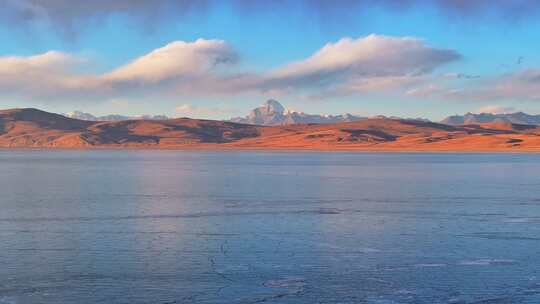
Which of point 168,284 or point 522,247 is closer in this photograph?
point 168,284

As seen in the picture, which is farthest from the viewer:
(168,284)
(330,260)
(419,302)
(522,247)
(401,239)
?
(401,239)

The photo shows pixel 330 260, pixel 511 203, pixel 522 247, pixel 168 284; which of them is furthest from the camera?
pixel 511 203

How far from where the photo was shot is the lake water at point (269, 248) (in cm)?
1622

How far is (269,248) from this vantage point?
21.5m

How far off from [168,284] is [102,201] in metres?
19.8

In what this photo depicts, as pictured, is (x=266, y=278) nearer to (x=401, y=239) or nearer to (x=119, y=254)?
(x=119, y=254)

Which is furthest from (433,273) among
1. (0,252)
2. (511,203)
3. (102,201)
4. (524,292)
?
(102,201)

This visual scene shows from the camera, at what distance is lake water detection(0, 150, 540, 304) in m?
16.2

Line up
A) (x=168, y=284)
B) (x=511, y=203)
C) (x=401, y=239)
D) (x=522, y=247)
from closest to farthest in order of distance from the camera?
1. (x=168, y=284)
2. (x=522, y=247)
3. (x=401, y=239)
4. (x=511, y=203)

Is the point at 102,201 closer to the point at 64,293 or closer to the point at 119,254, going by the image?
the point at 119,254

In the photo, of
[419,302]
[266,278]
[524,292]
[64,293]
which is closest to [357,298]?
[419,302]

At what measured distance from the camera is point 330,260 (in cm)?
1980

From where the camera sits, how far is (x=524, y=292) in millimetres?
16141

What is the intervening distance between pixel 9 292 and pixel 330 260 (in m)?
8.71
